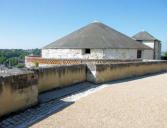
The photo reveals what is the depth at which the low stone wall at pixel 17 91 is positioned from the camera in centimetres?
403

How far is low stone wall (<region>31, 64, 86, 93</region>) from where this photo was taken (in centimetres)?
612

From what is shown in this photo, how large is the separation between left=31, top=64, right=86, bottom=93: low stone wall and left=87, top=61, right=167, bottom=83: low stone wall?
0.59 meters

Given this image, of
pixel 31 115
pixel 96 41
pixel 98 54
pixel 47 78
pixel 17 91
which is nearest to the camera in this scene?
pixel 31 115

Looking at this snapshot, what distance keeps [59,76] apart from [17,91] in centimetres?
266

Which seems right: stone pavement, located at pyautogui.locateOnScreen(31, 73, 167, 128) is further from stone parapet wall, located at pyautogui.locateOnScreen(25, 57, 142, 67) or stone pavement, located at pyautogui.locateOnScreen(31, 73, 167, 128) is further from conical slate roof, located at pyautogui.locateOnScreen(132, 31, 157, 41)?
conical slate roof, located at pyautogui.locateOnScreen(132, 31, 157, 41)

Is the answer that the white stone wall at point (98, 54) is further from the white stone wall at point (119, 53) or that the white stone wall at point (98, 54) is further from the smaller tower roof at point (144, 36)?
the smaller tower roof at point (144, 36)

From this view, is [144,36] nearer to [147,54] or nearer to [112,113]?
[147,54]

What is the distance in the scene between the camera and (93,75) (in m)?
8.26

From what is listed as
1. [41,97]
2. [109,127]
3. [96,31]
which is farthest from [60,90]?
[96,31]

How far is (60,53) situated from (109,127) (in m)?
16.1


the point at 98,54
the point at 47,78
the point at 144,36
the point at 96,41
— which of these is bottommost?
the point at 47,78

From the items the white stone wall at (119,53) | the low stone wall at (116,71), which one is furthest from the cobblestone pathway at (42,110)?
the white stone wall at (119,53)

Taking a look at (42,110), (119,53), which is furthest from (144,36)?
(42,110)

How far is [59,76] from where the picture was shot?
6.91 m
